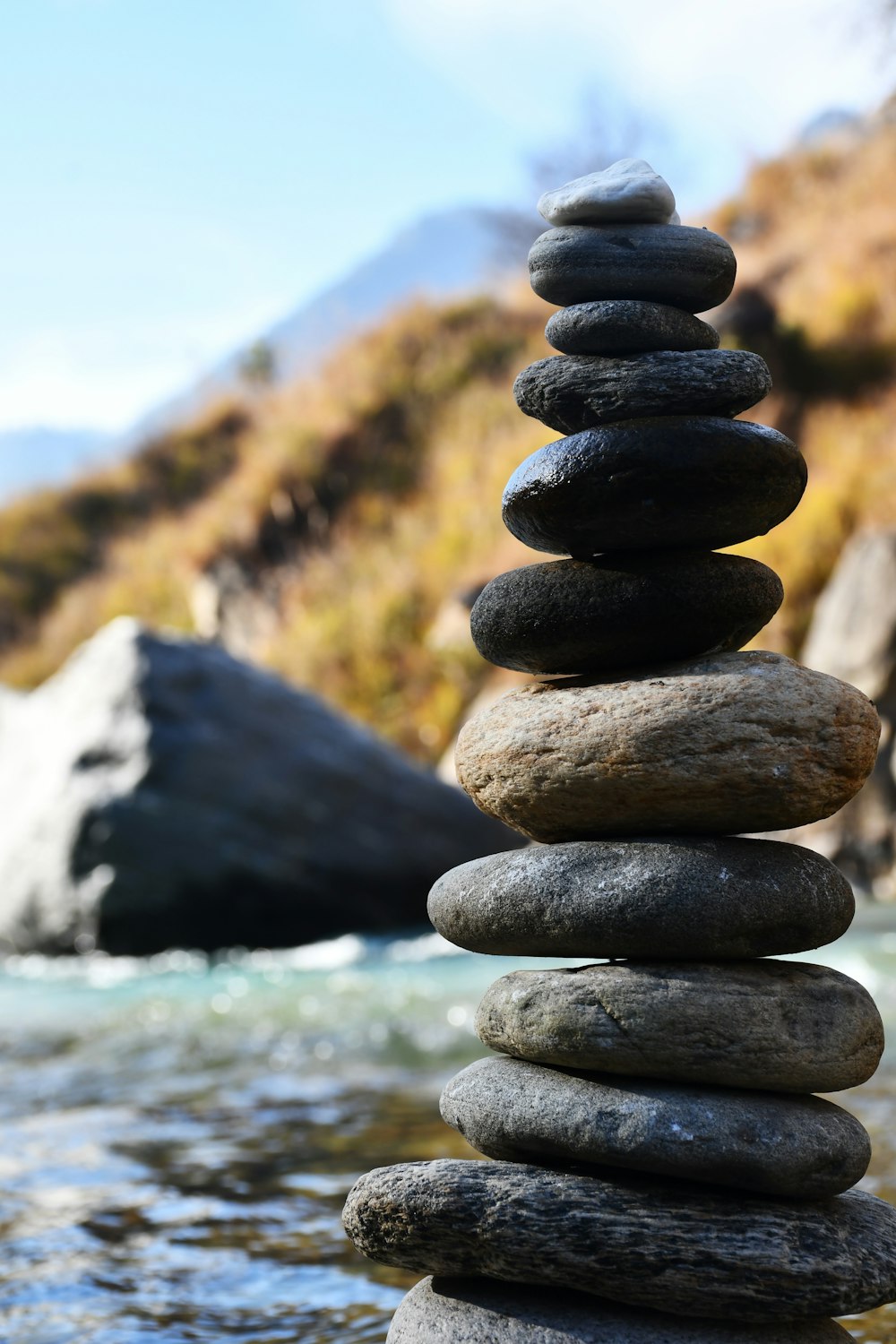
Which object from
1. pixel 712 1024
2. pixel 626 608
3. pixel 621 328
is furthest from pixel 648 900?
pixel 621 328

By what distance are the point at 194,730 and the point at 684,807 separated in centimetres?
783

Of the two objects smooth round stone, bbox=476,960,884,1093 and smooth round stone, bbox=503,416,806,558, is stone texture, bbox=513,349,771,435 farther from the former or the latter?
smooth round stone, bbox=476,960,884,1093

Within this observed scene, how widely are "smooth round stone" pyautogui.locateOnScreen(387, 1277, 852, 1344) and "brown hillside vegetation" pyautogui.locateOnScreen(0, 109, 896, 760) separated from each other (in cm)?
1117

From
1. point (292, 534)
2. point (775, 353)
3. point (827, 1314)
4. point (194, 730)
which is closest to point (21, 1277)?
point (827, 1314)

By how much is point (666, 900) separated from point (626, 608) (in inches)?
25.0

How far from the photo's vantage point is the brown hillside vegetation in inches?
653

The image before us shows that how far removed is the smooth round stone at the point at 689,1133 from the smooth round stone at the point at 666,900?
278 millimetres

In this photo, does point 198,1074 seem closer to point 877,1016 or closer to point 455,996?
point 455,996

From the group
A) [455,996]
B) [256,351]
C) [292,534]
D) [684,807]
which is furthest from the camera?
[256,351]

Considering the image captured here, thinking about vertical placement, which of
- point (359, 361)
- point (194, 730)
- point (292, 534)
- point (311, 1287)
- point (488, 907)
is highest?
point (359, 361)

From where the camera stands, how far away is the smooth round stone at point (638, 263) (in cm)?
308

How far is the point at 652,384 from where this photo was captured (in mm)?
2953

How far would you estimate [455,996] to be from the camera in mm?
7992

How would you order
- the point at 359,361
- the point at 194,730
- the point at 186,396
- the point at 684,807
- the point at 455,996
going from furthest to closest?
the point at 186,396
the point at 359,361
the point at 194,730
the point at 455,996
the point at 684,807
